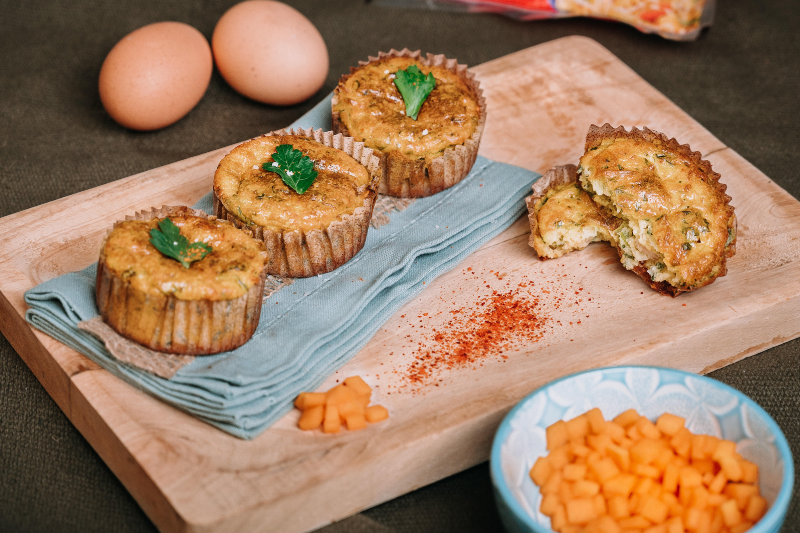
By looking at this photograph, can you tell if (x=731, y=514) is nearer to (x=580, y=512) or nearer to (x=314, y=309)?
(x=580, y=512)

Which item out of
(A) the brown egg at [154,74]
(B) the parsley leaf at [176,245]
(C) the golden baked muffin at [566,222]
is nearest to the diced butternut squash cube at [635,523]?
(C) the golden baked muffin at [566,222]

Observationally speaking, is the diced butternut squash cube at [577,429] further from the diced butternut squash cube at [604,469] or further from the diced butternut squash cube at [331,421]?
the diced butternut squash cube at [331,421]

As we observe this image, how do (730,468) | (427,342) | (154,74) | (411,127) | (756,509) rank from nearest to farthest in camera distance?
1. (756,509)
2. (730,468)
3. (427,342)
4. (411,127)
5. (154,74)

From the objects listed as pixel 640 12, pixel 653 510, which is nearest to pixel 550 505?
pixel 653 510

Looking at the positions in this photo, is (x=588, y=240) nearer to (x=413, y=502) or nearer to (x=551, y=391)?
(x=551, y=391)

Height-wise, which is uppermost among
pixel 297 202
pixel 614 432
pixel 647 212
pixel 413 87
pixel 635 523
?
pixel 413 87

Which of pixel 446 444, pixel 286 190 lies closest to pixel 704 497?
pixel 446 444
